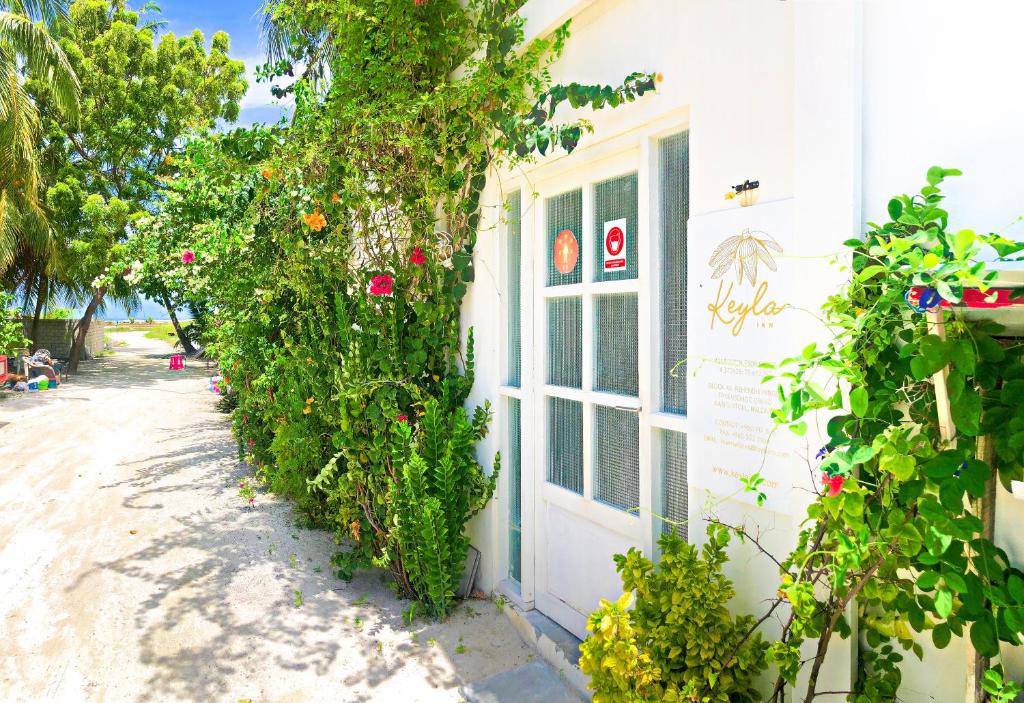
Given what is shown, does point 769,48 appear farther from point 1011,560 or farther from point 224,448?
point 224,448

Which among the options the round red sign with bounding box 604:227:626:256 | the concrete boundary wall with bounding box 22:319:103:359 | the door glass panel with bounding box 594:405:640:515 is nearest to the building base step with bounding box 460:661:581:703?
the door glass panel with bounding box 594:405:640:515

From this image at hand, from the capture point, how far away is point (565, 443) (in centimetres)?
344

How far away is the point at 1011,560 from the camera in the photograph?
1604 mm

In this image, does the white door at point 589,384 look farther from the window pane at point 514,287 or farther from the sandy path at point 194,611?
the sandy path at point 194,611

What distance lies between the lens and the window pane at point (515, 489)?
3812mm

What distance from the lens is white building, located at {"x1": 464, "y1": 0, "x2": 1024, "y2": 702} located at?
172cm

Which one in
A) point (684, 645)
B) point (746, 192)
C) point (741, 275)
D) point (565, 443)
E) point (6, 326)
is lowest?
point (684, 645)

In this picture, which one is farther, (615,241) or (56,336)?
(56,336)

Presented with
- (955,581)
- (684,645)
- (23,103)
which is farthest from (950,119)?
(23,103)

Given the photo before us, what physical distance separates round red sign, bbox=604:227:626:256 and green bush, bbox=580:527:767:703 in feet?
4.38

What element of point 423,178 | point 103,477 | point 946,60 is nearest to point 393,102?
point 423,178

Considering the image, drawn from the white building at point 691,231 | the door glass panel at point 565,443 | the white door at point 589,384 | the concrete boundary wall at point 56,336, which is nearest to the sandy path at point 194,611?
the white door at point 589,384

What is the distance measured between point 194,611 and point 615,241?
312cm

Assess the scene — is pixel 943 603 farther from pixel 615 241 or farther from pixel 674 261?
pixel 615 241
